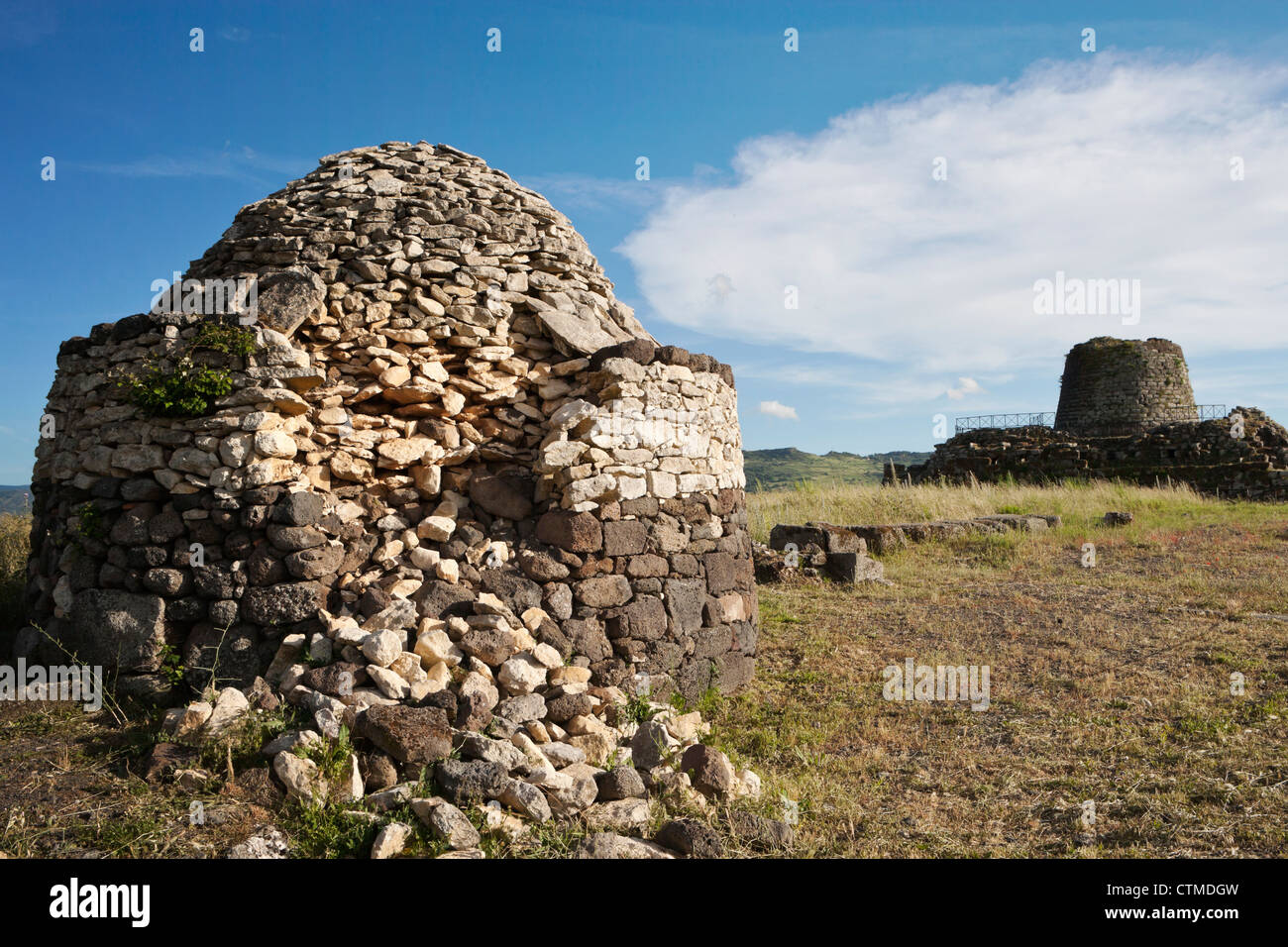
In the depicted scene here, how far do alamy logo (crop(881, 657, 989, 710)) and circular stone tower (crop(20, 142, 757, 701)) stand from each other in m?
1.33

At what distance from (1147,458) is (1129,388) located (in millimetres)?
4250

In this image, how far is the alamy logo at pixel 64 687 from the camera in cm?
523

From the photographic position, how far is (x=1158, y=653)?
7.62 m

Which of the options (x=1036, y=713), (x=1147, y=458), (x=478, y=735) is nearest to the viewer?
(x=478, y=735)

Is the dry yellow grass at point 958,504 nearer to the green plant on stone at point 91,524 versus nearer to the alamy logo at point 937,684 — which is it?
the alamy logo at point 937,684

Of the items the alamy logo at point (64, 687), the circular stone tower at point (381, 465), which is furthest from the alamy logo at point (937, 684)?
the alamy logo at point (64, 687)

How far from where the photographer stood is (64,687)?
5.26m

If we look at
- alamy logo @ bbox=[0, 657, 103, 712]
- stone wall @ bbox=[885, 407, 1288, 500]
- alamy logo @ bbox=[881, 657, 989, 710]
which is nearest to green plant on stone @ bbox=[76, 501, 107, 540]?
alamy logo @ bbox=[0, 657, 103, 712]

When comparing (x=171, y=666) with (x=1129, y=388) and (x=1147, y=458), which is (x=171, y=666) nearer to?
(x=1147, y=458)

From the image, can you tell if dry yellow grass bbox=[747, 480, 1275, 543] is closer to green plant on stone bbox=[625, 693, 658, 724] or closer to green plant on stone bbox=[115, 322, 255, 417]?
green plant on stone bbox=[625, 693, 658, 724]

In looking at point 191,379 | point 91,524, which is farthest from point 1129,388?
point 91,524

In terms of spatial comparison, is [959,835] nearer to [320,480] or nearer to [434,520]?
[434,520]
